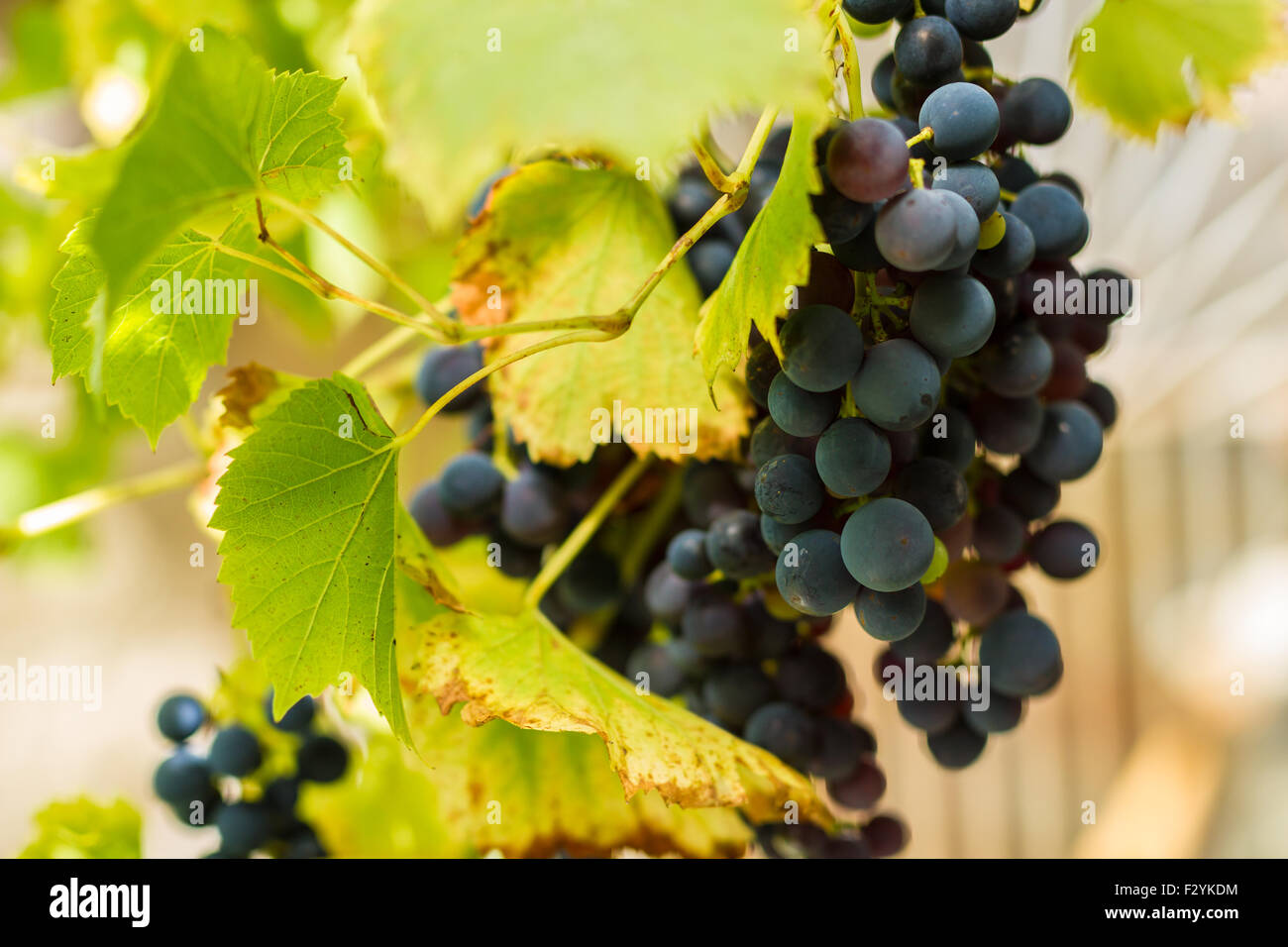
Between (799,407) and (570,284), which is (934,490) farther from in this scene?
(570,284)

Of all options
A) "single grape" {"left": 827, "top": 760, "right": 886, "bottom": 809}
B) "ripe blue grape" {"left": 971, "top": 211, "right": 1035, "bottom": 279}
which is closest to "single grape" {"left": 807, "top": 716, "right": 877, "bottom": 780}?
"single grape" {"left": 827, "top": 760, "right": 886, "bottom": 809}

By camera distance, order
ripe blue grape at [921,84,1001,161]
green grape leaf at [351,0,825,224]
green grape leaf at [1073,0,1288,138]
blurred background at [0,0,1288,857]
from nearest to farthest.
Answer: green grape leaf at [351,0,825,224] → ripe blue grape at [921,84,1001,161] → green grape leaf at [1073,0,1288,138] → blurred background at [0,0,1288,857]

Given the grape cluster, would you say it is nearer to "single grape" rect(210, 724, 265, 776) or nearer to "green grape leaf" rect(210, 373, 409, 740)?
"green grape leaf" rect(210, 373, 409, 740)

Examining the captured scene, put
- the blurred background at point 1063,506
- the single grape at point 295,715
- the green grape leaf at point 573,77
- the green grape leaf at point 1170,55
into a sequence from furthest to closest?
the blurred background at point 1063,506
the single grape at point 295,715
the green grape leaf at point 1170,55
the green grape leaf at point 573,77

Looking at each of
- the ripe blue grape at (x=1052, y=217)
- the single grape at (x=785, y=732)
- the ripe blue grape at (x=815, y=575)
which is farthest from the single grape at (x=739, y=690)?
the ripe blue grape at (x=1052, y=217)

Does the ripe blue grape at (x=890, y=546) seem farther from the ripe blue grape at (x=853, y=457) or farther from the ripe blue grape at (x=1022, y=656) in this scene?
the ripe blue grape at (x=1022, y=656)

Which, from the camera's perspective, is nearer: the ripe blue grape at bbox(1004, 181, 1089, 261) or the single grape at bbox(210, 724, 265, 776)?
the ripe blue grape at bbox(1004, 181, 1089, 261)
